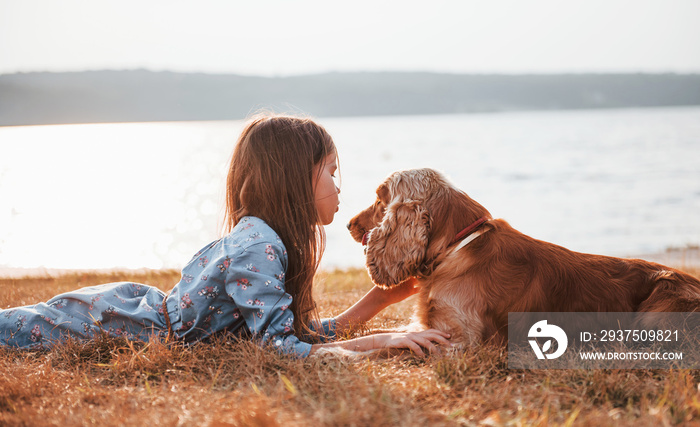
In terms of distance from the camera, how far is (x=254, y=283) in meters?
2.79

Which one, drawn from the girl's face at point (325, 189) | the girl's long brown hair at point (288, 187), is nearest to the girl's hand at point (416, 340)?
the girl's long brown hair at point (288, 187)

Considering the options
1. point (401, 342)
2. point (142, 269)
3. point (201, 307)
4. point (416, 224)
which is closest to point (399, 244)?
point (416, 224)

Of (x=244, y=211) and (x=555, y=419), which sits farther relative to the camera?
(x=244, y=211)

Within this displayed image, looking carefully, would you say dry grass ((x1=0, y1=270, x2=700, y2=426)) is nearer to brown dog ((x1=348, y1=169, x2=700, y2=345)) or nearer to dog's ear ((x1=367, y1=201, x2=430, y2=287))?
brown dog ((x1=348, y1=169, x2=700, y2=345))

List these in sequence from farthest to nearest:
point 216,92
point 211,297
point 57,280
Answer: point 216,92 → point 57,280 → point 211,297

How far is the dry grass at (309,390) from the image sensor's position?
1.96 meters

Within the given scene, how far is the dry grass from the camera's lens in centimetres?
196

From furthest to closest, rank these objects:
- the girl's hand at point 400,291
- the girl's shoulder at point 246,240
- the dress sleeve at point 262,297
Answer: the girl's hand at point 400,291 → the girl's shoulder at point 246,240 → the dress sleeve at point 262,297

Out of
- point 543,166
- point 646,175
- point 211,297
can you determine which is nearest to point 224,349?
point 211,297

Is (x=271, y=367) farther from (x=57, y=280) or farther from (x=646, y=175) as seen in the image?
(x=646, y=175)

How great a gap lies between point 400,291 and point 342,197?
4.35 metres

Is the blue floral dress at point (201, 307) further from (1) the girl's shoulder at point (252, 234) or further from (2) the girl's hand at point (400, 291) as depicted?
(2) the girl's hand at point (400, 291)

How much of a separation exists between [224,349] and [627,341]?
6.93 ft

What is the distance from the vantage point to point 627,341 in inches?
111
